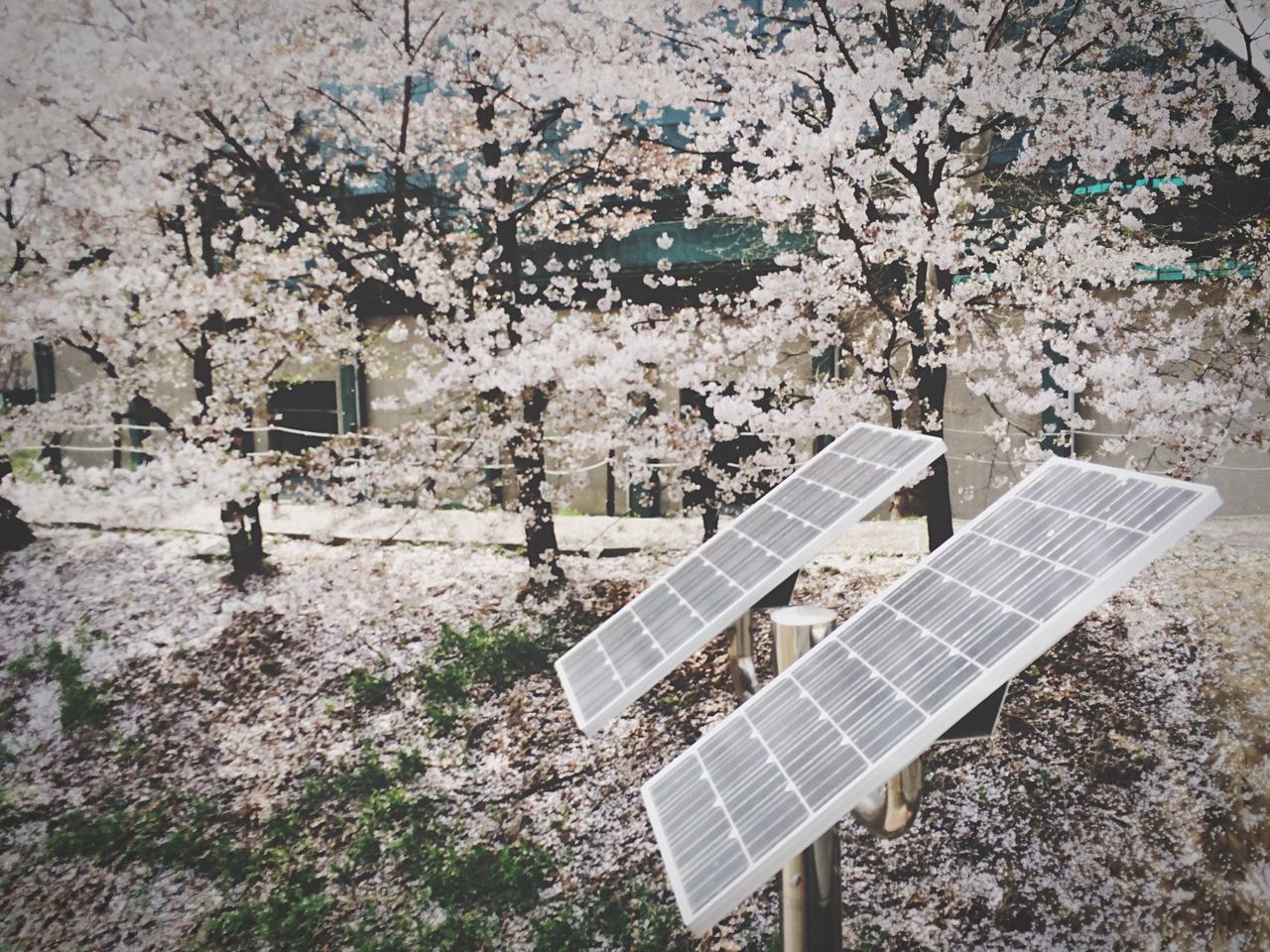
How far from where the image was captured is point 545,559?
26.5 feet

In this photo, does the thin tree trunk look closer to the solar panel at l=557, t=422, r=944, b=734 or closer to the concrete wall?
the concrete wall

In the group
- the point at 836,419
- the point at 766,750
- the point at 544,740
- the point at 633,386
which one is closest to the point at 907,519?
the point at 836,419

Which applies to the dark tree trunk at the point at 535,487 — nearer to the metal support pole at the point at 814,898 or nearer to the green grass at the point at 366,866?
the green grass at the point at 366,866

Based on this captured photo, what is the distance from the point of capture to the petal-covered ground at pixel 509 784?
4879mm

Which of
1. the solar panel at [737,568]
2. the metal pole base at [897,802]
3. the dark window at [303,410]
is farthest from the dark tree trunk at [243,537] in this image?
the metal pole base at [897,802]

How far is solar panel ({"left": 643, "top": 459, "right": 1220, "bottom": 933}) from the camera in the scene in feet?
6.33

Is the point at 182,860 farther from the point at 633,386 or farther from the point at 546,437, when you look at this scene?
the point at 633,386

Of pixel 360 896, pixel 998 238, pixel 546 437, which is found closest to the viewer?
pixel 360 896

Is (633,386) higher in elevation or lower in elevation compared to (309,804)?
higher

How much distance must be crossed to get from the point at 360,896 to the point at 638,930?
6.04 feet

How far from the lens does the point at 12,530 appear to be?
32.6 feet

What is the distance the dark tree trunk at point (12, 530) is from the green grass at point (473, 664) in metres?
6.11

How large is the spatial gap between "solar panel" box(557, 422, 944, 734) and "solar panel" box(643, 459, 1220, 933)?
266mm

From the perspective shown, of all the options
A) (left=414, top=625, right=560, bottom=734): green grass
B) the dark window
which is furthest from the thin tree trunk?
the dark window
